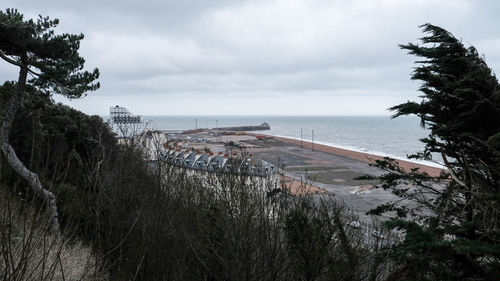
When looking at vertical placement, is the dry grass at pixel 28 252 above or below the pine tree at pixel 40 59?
below

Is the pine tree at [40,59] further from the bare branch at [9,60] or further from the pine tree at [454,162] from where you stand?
the pine tree at [454,162]

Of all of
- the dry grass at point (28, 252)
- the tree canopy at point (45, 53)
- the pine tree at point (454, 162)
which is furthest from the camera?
the tree canopy at point (45, 53)

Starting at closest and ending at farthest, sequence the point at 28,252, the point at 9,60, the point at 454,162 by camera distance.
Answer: the point at 28,252 → the point at 454,162 → the point at 9,60

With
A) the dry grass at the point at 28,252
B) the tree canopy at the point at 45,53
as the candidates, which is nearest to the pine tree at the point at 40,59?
the tree canopy at the point at 45,53

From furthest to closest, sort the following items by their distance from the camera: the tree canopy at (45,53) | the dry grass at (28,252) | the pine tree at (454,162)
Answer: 1. the tree canopy at (45,53)
2. the pine tree at (454,162)
3. the dry grass at (28,252)

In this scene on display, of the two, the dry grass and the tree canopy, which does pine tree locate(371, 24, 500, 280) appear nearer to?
the dry grass

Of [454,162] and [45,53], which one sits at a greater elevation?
[45,53]

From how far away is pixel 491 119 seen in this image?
10078 mm

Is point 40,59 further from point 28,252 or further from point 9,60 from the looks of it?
point 28,252

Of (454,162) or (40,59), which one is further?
(40,59)

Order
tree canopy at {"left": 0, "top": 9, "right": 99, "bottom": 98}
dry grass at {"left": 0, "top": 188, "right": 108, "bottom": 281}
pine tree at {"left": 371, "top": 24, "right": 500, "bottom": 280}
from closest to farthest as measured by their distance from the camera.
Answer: dry grass at {"left": 0, "top": 188, "right": 108, "bottom": 281} < pine tree at {"left": 371, "top": 24, "right": 500, "bottom": 280} < tree canopy at {"left": 0, "top": 9, "right": 99, "bottom": 98}

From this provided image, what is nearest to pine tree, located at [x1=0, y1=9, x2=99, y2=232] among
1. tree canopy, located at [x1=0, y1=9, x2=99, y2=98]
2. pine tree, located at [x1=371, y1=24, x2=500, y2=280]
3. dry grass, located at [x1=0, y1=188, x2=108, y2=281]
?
tree canopy, located at [x1=0, y1=9, x2=99, y2=98]

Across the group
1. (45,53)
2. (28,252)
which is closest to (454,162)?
(28,252)

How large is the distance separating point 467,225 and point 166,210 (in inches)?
468
